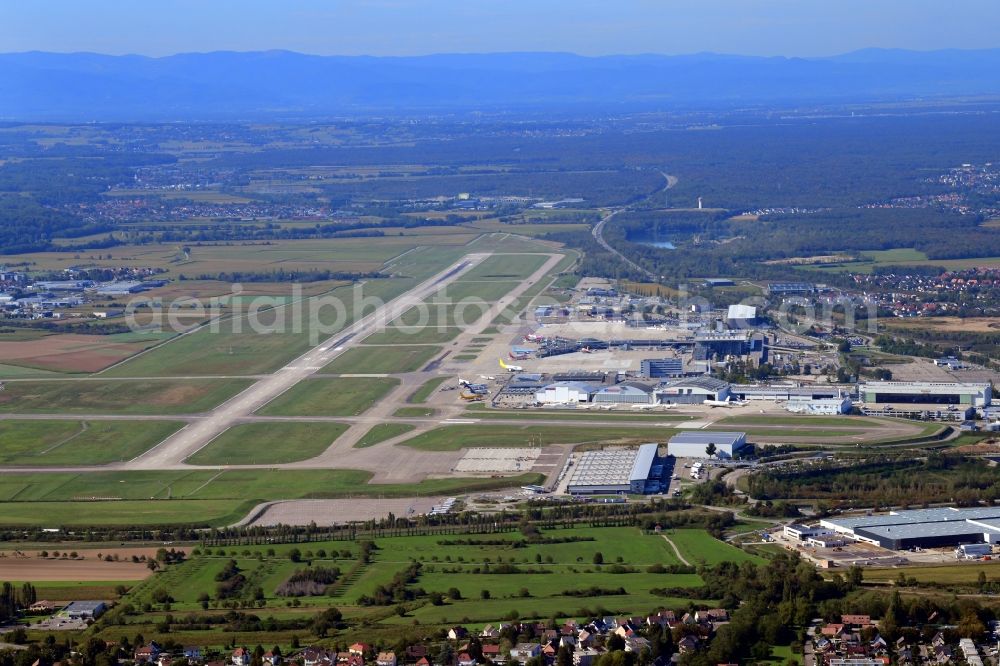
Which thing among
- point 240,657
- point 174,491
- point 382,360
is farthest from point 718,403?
point 240,657

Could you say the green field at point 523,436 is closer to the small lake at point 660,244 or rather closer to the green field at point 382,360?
the green field at point 382,360

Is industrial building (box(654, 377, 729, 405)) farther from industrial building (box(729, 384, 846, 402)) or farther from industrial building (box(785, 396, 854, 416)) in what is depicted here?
industrial building (box(785, 396, 854, 416))

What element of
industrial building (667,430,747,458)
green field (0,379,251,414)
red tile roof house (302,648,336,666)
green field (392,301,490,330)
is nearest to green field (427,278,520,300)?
green field (392,301,490,330)

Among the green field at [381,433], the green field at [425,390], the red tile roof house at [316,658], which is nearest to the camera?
the red tile roof house at [316,658]

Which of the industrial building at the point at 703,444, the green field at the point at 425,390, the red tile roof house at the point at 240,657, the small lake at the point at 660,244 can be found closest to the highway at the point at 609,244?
the small lake at the point at 660,244

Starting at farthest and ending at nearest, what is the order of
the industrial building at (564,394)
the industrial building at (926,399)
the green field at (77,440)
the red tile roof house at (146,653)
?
1. the industrial building at (564,394)
2. the industrial building at (926,399)
3. the green field at (77,440)
4. the red tile roof house at (146,653)

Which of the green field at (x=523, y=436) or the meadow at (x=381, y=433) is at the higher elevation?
the green field at (x=523, y=436)
